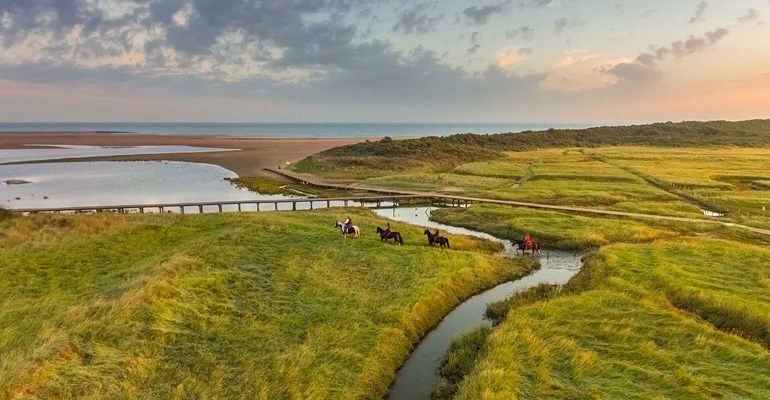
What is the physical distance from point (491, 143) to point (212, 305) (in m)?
128

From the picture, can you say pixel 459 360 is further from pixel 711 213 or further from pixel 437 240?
pixel 711 213

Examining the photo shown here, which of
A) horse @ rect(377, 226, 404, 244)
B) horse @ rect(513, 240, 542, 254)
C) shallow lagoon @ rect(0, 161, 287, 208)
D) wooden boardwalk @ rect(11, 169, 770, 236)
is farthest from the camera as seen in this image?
shallow lagoon @ rect(0, 161, 287, 208)

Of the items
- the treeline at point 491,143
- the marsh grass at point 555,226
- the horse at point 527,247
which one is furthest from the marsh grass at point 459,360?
the treeline at point 491,143

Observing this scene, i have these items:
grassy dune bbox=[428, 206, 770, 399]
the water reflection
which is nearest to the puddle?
grassy dune bbox=[428, 206, 770, 399]

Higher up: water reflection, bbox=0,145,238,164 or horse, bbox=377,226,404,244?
water reflection, bbox=0,145,238,164

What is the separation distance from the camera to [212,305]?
20.2 m

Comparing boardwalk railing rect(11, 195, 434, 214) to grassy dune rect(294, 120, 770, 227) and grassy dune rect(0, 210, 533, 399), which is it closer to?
grassy dune rect(294, 120, 770, 227)

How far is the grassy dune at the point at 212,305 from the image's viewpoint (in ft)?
50.1

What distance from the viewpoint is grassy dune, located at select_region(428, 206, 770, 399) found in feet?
52.8

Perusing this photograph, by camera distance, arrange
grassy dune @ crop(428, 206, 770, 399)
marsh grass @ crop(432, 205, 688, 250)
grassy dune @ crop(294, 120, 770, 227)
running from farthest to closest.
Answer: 1. grassy dune @ crop(294, 120, 770, 227)
2. marsh grass @ crop(432, 205, 688, 250)
3. grassy dune @ crop(428, 206, 770, 399)

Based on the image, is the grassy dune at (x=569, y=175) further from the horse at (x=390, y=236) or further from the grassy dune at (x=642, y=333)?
the horse at (x=390, y=236)

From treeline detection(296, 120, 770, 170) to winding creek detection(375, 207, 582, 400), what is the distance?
60.0 meters

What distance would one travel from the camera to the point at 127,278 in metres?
22.5

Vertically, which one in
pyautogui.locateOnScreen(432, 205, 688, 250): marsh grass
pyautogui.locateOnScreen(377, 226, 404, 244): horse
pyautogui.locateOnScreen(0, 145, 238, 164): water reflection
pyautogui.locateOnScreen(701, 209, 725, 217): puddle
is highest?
pyautogui.locateOnScreen(0, 145, 238, 164): water reflection
